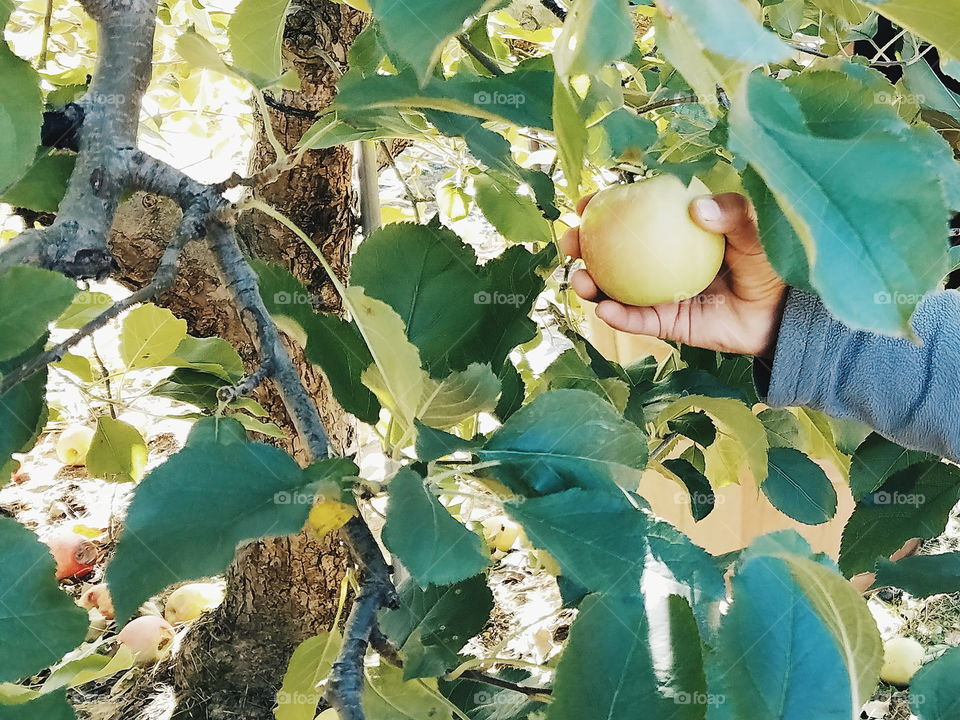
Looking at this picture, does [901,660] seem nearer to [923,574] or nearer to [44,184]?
[923,574]

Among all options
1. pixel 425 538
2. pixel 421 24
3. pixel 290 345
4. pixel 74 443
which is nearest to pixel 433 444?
pixel 425 538

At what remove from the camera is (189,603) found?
40.3 inches

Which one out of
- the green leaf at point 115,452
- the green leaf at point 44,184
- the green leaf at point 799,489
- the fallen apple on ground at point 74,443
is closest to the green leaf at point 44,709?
the green leaf at point 44,184

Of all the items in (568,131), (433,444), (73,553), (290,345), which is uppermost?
(568,131)

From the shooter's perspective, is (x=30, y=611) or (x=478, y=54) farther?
(x=478, y=54)

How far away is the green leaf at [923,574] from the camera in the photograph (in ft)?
1.41

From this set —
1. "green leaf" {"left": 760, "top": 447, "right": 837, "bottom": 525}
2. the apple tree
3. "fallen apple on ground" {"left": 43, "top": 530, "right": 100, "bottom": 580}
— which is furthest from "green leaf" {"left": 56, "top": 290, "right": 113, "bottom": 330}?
"fallen apple on ground" {"left": 43, "top": 530, "right": 100, "bottom": 580}

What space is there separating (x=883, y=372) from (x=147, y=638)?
903 mm

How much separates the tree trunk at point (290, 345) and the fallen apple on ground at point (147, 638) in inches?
1.1

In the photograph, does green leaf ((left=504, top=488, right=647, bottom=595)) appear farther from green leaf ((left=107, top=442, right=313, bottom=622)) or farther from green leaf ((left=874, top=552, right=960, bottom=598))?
green leaf ((left=874, top=552, right=960, bottom=598))

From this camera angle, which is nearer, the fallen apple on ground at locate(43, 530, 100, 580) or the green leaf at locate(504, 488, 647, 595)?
the green leaf at locate(504, 488, 647, 595)

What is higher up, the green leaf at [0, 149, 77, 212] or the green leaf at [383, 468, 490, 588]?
the green leaf at [0, 149, 77, 212]

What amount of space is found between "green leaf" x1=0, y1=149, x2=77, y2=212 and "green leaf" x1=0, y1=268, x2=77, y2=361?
11 centimetres

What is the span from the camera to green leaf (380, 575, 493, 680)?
0.38m
